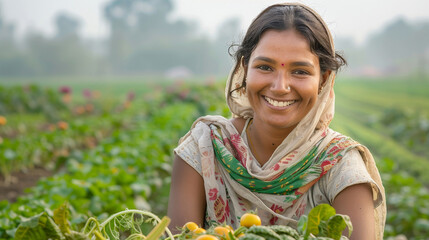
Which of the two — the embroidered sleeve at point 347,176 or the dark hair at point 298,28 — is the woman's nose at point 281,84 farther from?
the embroidered sleeve at point 347,176

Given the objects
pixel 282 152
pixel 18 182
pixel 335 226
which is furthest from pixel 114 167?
pixel 335 226

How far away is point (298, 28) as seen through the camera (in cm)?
192

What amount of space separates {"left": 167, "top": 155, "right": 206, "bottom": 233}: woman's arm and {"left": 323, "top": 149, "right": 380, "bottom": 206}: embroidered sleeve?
51 centimetres

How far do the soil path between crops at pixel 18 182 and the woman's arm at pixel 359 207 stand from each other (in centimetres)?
320

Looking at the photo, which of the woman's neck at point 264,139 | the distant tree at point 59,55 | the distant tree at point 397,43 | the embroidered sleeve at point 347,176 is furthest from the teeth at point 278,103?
the distant tree at point 397,43

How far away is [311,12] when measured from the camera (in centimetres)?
202

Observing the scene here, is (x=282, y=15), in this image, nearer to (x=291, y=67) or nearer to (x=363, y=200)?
(x=291, y=67)

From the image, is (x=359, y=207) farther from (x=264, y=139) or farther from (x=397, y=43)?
(x=397, y=43)

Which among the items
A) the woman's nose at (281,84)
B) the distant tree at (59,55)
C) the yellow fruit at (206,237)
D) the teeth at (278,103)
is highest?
the distant tree at (59,55)

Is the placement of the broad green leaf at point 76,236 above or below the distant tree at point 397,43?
below

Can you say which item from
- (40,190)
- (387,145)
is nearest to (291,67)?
(40,190)

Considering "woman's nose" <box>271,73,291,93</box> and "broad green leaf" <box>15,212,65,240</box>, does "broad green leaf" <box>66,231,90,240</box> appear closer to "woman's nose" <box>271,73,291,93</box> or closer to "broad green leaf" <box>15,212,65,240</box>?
"broad green leaf" <box>15,212,65,240</box>

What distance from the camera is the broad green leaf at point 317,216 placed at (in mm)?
1151

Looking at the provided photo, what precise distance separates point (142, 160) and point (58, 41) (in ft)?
116
